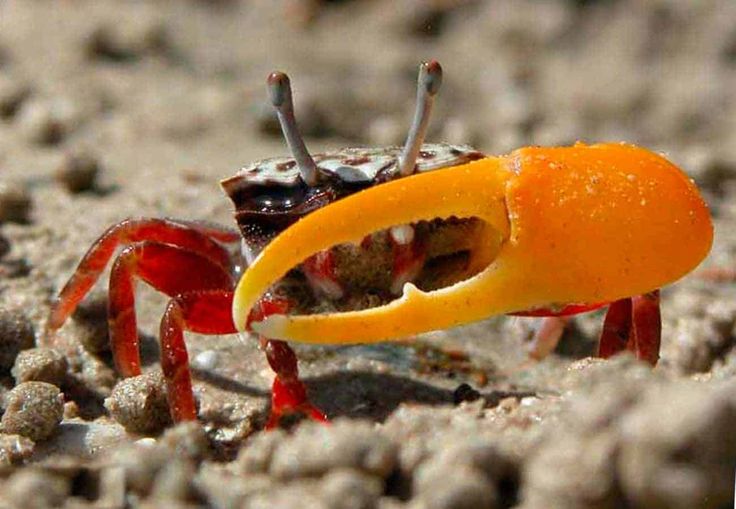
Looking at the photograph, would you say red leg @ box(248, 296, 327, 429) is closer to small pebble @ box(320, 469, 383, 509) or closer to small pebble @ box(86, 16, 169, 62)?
small pebble @ box(320, 469, 383, 509)

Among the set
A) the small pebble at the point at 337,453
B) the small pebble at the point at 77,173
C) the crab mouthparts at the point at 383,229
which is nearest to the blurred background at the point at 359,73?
the small pebble at the point at 77,173

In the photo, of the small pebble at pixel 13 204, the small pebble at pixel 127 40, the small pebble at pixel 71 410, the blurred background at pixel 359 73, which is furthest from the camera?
the small pebble at pixel 127 40

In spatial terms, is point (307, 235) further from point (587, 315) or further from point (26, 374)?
point (587, 315)

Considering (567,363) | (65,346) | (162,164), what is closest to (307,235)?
(65,346)

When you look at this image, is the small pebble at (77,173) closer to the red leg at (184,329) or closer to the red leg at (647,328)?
the red leg at (184,329)

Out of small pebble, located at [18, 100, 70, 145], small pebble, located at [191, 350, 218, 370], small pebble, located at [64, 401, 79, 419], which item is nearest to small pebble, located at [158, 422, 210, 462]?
small pebble, located at [64, 401, 79, 419]

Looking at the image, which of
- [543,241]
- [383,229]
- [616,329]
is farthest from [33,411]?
[616,329]
